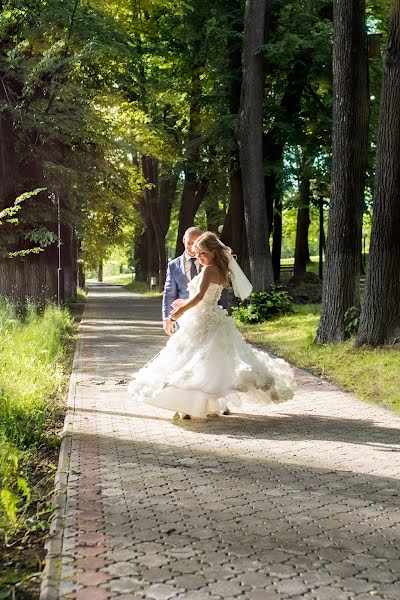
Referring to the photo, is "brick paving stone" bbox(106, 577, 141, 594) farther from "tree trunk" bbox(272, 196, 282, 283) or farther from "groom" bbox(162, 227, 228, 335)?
"tree trunk" bbox(272, 196, 282, 283)

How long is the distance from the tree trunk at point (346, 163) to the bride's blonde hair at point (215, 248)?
20.6 feet

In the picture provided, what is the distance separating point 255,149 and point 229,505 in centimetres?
1899

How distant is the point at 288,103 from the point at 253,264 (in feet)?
18.3

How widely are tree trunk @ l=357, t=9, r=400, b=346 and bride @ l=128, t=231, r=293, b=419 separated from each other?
4.56 metres

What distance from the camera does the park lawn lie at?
11.2m

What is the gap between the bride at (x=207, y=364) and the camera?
29.5 ft

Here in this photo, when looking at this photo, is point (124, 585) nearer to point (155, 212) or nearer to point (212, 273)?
point (212, 273)

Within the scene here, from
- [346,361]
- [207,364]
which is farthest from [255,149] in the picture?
[207,364]

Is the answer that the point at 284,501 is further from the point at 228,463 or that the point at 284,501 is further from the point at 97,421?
the point at 97,421

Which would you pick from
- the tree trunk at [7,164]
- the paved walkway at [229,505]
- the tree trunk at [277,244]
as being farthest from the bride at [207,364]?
the tree trunk at [277,244]

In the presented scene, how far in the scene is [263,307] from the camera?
23031mm

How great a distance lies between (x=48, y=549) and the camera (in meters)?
4.97

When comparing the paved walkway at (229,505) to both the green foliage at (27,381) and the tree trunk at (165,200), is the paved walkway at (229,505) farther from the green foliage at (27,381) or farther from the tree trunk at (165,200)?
the tree trunk at (165,200)

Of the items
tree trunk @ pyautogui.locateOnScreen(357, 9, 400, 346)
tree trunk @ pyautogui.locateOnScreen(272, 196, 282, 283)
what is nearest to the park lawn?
tree trunk @ pyautogui.locateOnScreen(357, 9, 400, 346)
